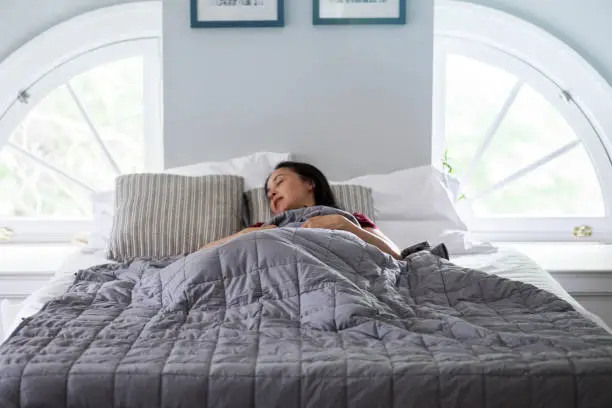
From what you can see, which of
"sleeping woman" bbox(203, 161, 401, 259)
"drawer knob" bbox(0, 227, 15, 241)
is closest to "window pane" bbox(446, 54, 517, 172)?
"sleeping woman" bbox(203, 161, 401, 259)

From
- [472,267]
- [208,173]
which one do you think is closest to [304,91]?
[208,173]

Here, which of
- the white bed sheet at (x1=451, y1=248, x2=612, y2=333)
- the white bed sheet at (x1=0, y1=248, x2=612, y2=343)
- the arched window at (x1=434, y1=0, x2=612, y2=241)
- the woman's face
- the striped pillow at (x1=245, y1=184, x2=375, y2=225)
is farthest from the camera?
the arched window at (x1=434, y1=0, x2=612, y2=241)

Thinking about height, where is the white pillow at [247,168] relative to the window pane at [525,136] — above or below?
below

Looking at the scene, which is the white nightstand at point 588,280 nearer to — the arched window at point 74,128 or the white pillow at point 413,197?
the white pillow at point 413,197

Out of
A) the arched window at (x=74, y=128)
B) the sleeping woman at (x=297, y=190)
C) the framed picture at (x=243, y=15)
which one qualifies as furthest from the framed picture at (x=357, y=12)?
the arched window at (x=74, y=128)

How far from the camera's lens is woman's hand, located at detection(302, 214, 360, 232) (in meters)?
2.56

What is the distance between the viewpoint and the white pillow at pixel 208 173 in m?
3.06

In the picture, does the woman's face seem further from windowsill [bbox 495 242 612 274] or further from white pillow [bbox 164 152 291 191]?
windowsill [bbox 495 242 612 274]

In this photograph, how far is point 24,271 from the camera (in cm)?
311

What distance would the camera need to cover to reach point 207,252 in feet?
7.20

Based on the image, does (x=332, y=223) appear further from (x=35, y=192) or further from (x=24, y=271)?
(x=35, y=192)

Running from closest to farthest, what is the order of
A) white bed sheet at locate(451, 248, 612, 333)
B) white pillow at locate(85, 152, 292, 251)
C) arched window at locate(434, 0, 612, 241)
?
white bed sheet at locate(451, 248, 612, 333), white pillow at locate(85, 152, 292, 251), arched window at locate(434, 0, 612, 241)

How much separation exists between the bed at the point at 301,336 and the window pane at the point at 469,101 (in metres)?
1.32

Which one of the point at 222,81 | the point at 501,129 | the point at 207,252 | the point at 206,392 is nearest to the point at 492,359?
the point at 206,392
